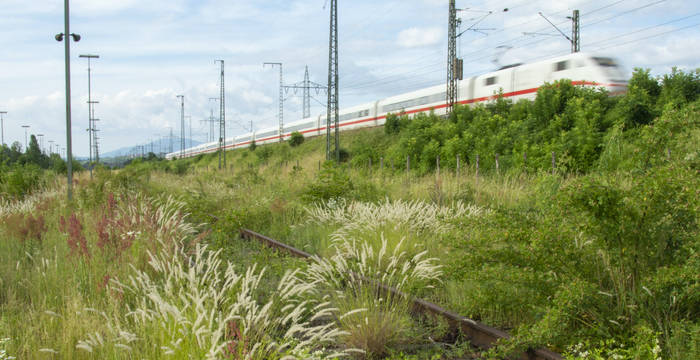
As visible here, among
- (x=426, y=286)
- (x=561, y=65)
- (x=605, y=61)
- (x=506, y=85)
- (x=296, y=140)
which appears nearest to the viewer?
(x=426, y=286)

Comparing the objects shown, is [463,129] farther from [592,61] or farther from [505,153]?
[592,61]

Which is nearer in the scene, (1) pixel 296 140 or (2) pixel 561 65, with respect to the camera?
(2) pixel 561 65

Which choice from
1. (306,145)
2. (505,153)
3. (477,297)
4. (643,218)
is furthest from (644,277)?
(306,145)

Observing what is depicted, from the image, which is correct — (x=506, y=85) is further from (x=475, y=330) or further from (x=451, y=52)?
(x=475, y=330)

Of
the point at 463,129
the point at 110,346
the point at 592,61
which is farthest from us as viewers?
the point at 463,129

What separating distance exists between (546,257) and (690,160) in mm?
1549

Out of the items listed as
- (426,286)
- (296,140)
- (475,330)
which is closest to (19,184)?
(426,286)

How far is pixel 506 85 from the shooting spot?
2705 cm

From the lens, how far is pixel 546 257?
4.06 metres

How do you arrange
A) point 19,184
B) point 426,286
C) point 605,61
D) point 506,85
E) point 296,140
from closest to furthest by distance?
point 426,286, point 19,184, point 605,61, point 506,85, point 296,140

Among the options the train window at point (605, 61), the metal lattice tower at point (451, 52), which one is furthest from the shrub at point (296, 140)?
the train window at point (605, 61)

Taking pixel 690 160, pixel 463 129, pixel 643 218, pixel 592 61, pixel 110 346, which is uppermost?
pixel 592 61

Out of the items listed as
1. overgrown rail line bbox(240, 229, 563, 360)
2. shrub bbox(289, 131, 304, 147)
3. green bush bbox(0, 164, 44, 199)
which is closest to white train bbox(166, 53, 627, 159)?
shrub bbox(289, 131, 304, 147)

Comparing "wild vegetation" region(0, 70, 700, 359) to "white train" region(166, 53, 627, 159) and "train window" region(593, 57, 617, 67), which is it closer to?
"white train" region(166, 53, 627, 159)
